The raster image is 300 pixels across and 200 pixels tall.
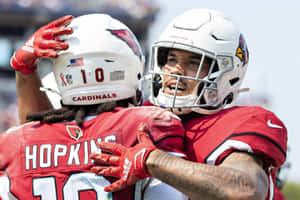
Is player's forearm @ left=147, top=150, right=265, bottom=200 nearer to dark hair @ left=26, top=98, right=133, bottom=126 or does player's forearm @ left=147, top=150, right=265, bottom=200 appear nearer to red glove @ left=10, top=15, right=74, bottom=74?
dark hair @ left=26, top=98, right=133, bottom=126

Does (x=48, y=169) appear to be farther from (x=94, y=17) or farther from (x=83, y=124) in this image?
(x=94, y=17)

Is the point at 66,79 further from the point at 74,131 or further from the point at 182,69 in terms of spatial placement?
the point at 182,69

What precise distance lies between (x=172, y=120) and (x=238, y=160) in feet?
1.12

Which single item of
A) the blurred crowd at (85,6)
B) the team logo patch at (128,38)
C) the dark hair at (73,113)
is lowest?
the blurred crowd at (85,6)

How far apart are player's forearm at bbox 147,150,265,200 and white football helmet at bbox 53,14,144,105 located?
61 centimetres

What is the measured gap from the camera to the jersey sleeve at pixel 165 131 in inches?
75.9

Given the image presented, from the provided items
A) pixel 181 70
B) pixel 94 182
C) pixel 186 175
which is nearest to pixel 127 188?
pixel 94 182

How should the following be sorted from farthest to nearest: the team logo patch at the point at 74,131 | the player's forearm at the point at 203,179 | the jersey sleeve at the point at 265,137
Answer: the team logo patch at the point at 74,131, the jersey sleeve at the point at 265,137, the player's forearm at the point at 203,179

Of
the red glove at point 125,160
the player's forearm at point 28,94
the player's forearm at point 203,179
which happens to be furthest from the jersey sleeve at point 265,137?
the player's forearm at point 28,94

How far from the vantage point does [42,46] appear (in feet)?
7.68

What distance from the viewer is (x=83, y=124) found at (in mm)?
2133

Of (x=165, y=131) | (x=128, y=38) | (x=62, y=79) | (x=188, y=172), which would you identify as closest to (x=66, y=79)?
(x=62, y=79)

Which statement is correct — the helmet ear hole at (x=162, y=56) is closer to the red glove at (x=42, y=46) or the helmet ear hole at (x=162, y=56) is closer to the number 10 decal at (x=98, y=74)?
the number 10 decal at (x=98, y=74)

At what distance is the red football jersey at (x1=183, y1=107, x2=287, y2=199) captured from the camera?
1908 millimetres
